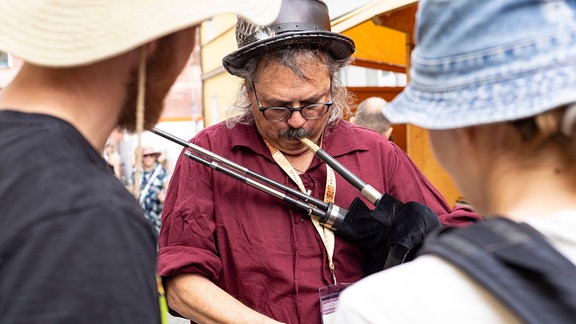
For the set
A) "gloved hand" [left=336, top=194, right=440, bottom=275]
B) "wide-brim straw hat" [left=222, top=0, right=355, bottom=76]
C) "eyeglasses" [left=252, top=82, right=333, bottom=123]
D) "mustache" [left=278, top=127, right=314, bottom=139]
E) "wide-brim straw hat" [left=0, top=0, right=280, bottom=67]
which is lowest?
"gloved hand" [left=336, top=194, right=440, bottom=275]

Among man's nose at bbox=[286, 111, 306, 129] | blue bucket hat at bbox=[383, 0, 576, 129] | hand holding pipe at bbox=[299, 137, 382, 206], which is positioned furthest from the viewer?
man's nose at bbox=[286, 111, 306, 129]

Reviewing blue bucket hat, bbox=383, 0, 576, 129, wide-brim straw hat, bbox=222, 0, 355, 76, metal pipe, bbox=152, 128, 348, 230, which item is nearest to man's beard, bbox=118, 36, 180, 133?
blue bucket hat, bbox=383, 0, 576, 129

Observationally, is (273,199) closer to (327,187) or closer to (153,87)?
(327,187)

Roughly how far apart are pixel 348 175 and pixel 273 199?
0.98 feet

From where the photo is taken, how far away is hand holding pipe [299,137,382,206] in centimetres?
214

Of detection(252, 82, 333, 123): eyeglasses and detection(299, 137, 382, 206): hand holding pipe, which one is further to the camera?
detection(252, 82, 333, 123): eyeglasses

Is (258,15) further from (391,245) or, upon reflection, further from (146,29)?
(391,245)

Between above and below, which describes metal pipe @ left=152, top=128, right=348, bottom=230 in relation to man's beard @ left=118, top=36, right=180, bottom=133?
below

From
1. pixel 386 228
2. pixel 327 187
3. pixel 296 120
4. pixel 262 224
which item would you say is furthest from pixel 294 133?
pixel 386 228

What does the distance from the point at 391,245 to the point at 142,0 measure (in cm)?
137

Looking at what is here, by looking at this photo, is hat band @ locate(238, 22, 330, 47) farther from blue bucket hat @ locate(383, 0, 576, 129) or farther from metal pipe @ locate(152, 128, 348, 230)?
blue bucket hat @ locate(383, 0, 576, 129)

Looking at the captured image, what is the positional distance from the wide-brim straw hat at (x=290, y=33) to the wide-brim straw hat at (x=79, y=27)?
122cm

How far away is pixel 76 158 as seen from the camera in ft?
3.17

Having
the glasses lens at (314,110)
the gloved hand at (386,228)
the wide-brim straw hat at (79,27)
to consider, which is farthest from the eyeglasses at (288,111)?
the wide-brim straw hat at (79,27)
